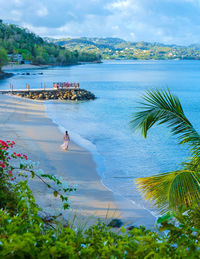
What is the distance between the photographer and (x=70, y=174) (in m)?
13.8

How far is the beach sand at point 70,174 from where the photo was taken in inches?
390

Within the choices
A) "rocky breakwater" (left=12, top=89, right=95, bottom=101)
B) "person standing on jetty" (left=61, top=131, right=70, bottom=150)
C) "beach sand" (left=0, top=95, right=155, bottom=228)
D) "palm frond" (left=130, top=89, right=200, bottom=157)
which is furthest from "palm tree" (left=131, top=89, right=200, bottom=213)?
"rocky breakwater" (left=12, top=89, right=95, bottom=101)

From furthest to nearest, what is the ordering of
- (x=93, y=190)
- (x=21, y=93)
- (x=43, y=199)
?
(x=21, y=93) < (x=93, y=190) < (x=43, y=199)

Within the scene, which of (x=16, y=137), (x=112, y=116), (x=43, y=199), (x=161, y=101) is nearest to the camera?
(x=161, y=101)

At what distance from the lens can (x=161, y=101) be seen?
5.66 m

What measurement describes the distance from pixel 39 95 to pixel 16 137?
1099 inches

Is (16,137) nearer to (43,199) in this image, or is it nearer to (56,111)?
(43,199)

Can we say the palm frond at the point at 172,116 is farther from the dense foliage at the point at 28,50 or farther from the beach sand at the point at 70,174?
the dense foliage at the point at 28,50

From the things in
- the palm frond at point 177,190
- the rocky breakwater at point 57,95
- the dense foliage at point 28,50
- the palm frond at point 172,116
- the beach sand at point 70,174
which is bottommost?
the beach sand at point 70,174

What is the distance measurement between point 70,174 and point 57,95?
3536 cm

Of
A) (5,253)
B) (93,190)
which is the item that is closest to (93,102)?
(93,190)

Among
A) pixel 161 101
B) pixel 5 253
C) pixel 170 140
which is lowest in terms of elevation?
pixel 170 140

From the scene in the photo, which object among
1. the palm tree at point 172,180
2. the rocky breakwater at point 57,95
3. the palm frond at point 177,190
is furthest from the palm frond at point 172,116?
the rocky breakwater at point 57,95

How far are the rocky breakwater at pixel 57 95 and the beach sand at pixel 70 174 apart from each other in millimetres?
20052
